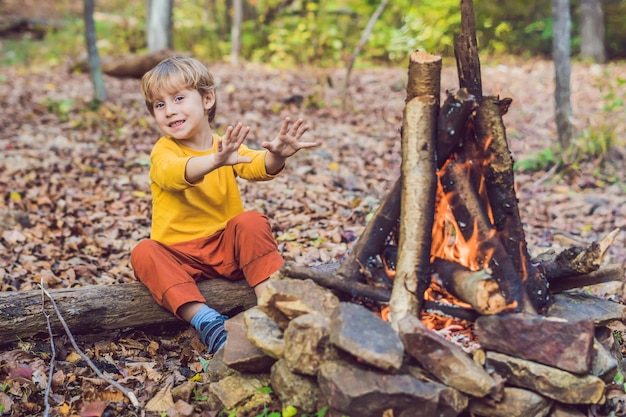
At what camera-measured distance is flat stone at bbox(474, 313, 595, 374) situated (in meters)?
2.17

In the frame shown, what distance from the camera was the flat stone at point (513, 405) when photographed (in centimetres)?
219

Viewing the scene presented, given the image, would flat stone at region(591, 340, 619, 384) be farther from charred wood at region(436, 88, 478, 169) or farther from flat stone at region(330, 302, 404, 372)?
charred wood at region(436, 88, 478, 169)

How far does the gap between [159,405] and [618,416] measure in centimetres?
193

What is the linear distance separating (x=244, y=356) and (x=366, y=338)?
62 centimetres

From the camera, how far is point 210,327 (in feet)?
9.87

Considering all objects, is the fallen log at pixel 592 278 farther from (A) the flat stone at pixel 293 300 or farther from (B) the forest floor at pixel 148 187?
(A) the flat stone at pixel 293 300

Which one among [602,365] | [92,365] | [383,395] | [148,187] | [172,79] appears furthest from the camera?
[148,187]

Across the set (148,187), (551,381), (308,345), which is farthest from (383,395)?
(148,187)

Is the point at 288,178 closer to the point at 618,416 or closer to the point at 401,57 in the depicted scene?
the point at 618,416

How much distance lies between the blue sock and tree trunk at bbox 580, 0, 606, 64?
1200cm

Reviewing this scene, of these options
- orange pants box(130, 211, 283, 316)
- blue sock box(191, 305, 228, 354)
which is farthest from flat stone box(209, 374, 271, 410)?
orange pants box(130, 211, 283, 316)

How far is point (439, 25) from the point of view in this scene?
36.8 feet

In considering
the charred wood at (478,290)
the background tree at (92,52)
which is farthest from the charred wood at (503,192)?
the background tree at (92,52)

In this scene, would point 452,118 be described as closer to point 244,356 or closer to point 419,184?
point 419,184
